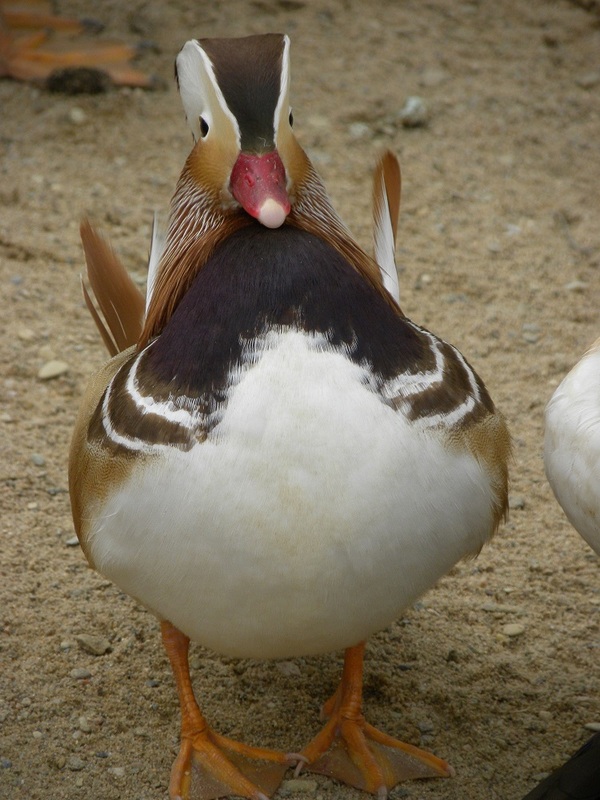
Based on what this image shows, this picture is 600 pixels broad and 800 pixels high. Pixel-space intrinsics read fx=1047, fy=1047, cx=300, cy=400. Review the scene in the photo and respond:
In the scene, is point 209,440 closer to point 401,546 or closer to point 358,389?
point 358,389

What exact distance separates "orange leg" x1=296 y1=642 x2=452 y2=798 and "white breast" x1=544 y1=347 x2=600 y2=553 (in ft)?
2.20

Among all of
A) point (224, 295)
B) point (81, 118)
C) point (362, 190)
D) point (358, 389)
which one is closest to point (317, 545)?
point (358, 389)

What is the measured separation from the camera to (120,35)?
5773mm

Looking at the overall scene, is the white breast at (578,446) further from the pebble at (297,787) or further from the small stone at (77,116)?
the small stone at (77,116)

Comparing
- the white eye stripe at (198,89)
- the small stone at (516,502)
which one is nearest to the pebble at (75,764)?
the white eye stripe at (198,89)

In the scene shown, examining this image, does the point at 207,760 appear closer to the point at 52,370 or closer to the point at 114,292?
the point at 114,292

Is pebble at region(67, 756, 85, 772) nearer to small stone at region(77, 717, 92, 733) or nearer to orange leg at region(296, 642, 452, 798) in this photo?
small stone at region(77, 717, 92, 733)

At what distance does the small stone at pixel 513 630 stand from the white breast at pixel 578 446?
2.52ft

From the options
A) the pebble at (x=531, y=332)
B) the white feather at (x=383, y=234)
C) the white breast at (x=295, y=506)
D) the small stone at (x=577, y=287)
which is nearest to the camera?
the white breast at (x=295, y=506)

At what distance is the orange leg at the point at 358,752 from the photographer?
101 inches

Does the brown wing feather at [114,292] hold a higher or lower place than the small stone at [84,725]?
higher

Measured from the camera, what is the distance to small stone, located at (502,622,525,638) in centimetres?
302

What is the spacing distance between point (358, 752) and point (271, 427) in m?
1.02

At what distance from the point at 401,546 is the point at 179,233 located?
0.90m
